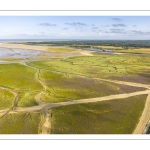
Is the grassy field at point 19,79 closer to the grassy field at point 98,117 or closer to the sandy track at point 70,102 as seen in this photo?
the sandy track at point 70,102

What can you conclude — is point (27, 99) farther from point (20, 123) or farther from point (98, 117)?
point (98, 117)

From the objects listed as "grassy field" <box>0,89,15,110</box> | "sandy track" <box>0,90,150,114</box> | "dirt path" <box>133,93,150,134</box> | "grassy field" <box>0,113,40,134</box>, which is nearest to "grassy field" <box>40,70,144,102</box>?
"sandy track" <box>0,90,150,114</box>

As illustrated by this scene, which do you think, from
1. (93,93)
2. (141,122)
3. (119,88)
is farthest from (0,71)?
(141,122)

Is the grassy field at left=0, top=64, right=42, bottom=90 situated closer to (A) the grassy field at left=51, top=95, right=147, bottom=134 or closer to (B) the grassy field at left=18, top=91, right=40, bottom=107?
(B) the grassy field at left=18, top=91, right=40, bottom=107

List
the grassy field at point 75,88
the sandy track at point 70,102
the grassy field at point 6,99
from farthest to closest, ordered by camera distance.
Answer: the grassy field at point 75,88 → the grassy field at point 6,99 → the sandy track at point 70,102

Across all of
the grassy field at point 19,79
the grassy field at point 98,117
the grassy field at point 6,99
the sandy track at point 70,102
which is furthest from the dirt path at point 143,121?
the grassy field at point 19,79

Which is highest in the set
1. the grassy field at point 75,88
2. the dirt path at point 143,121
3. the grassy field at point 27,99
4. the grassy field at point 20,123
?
the grassy field at point 75,88

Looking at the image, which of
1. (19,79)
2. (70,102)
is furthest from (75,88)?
(19,79)
